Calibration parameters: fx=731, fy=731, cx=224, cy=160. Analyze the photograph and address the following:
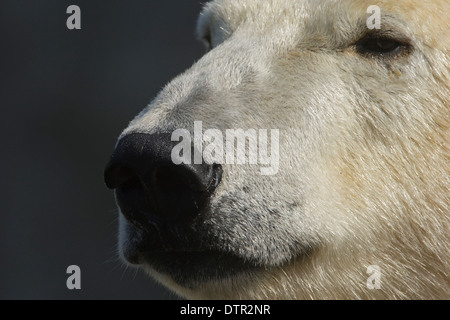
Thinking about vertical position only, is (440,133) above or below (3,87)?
below

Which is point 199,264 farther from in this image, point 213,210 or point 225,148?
point 225,148

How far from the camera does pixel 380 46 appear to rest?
2541 millimetres

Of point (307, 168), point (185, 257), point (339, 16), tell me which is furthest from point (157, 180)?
point (339, 16)

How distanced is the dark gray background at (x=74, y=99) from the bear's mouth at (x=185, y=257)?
4534mm

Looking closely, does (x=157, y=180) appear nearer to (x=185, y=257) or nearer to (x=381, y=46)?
(x=185, y=257)

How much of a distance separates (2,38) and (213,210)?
5.38 m

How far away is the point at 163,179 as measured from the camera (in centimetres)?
208

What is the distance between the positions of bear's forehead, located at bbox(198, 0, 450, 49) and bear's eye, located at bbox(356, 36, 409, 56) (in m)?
0.05

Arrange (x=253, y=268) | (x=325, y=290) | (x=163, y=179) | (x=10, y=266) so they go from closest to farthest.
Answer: (x=163, y=179) < (x=253, y=268) < (x=325, y=290) < (x=10, y=266)

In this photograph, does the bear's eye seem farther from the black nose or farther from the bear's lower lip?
the bear's lower lip

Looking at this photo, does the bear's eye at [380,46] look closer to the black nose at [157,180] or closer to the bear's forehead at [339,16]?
the bear's forehead at [339,16]

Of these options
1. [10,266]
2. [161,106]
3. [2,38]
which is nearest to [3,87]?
[2,38]

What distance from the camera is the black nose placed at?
2062mm

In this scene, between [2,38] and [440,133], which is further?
[2,38]
